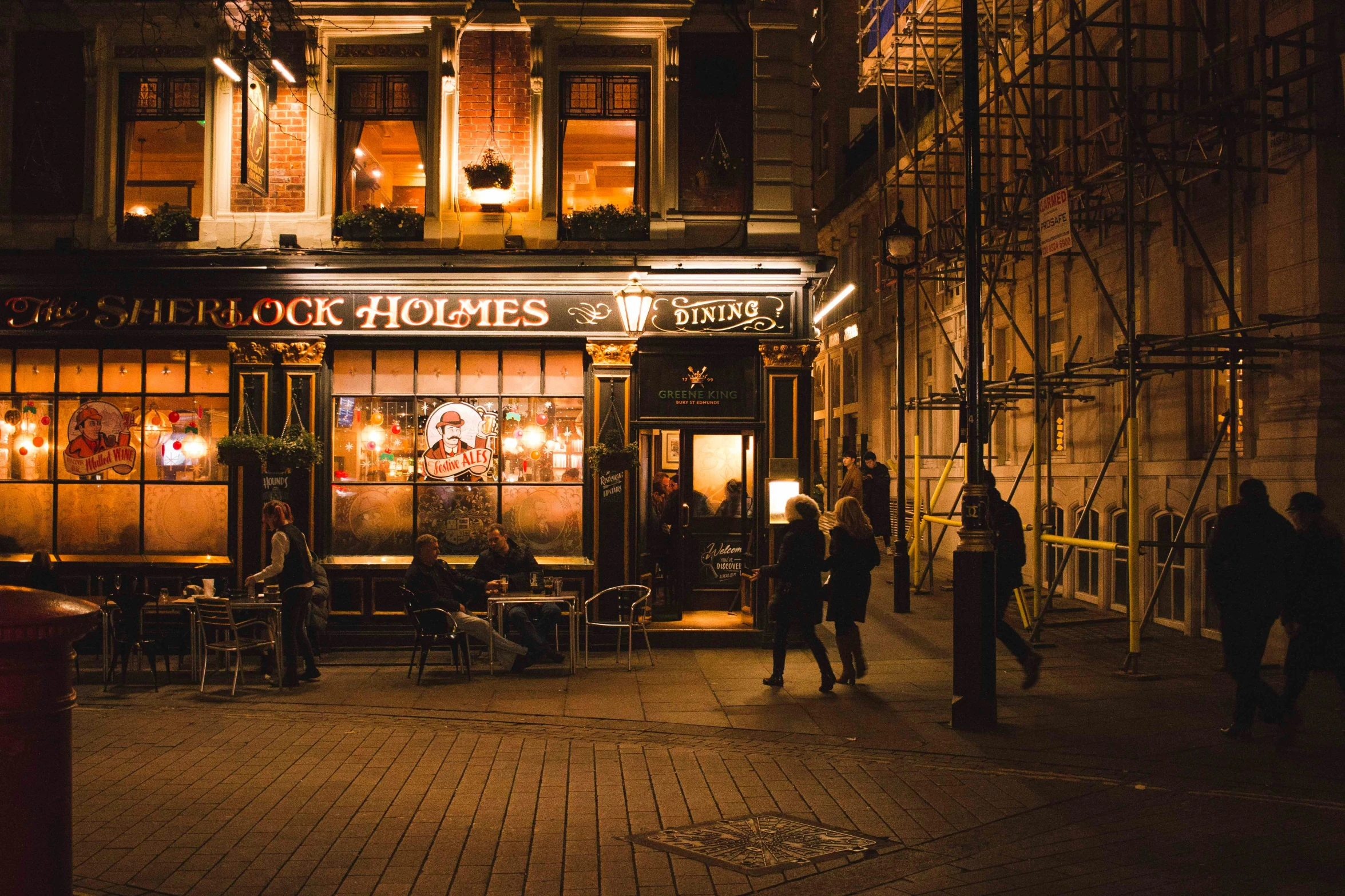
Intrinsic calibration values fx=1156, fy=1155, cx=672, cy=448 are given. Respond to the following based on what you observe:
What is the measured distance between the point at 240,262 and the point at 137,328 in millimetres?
1568

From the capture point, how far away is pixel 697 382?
14031 mm

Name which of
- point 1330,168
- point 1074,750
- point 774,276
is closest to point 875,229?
point 774,276

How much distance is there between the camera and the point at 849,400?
33.1 meters

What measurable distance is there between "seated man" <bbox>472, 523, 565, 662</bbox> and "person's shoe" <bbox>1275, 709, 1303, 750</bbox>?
691 centimetres

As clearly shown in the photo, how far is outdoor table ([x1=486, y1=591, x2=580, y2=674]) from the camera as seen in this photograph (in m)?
12.0

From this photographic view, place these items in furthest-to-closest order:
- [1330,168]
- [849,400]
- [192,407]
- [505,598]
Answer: [849,400]
[192,407]
[505,598]
[1330,168]

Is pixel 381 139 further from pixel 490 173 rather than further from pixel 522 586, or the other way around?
pixel 522 586

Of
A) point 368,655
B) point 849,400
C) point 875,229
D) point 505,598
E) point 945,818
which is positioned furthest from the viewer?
point 849,400

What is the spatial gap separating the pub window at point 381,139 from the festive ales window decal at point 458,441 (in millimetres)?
2581

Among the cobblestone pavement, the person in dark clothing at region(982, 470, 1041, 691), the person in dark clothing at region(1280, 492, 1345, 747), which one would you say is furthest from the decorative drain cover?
the person in dark clothing at region(982, 470, 1041, 691)

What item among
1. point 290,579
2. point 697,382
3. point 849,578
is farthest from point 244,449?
point 849,578

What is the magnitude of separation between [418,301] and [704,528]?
14.8 ft

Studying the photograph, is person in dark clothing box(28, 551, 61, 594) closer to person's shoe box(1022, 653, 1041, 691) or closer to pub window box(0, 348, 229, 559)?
pub window box(0, 348, 229, 559)

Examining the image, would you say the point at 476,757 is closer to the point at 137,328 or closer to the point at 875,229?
the point at 137,328
